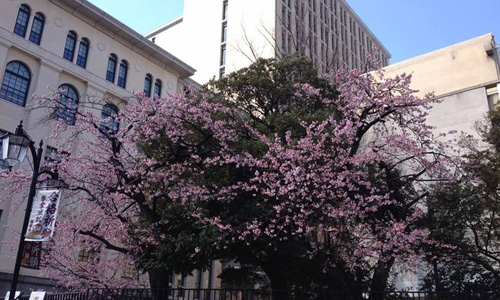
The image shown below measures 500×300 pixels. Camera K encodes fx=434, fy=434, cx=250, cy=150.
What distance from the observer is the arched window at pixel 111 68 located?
33.4 m

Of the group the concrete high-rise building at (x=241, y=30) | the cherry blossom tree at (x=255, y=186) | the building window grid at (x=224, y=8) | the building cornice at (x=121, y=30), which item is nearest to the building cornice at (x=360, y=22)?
the concrete high-rise building at (x=241, y=30)

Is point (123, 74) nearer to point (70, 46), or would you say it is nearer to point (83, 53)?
point (83, 53)

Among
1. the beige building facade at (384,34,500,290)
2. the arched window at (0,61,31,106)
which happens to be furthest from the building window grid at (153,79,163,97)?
the beige building facade at (384,34,500,290)

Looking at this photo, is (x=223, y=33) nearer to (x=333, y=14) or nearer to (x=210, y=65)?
(x=210, y=65)

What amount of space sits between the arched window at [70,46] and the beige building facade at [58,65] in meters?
0.07

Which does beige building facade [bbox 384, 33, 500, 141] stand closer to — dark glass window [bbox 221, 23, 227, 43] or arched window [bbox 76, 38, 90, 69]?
arched window [bbox 76, 38, 90, 69]

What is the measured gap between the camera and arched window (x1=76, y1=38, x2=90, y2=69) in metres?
31.3

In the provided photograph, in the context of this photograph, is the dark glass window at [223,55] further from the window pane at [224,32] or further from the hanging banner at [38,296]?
the hanging banner at [38,296]

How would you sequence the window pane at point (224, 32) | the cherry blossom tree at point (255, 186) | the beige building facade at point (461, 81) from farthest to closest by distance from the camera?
the window pane at point (224, 32) < the beige building facade at point (461, 81) < the cherry blossom tree at point (255, 186)

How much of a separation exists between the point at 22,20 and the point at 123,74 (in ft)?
27.4

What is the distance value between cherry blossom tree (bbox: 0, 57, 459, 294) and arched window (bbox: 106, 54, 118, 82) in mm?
19777

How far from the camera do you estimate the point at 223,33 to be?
204ft

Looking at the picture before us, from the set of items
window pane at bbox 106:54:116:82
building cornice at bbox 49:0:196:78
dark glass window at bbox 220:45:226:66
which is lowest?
window pane at bbox 106:54:116:82

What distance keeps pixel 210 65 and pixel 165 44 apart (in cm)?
1369
